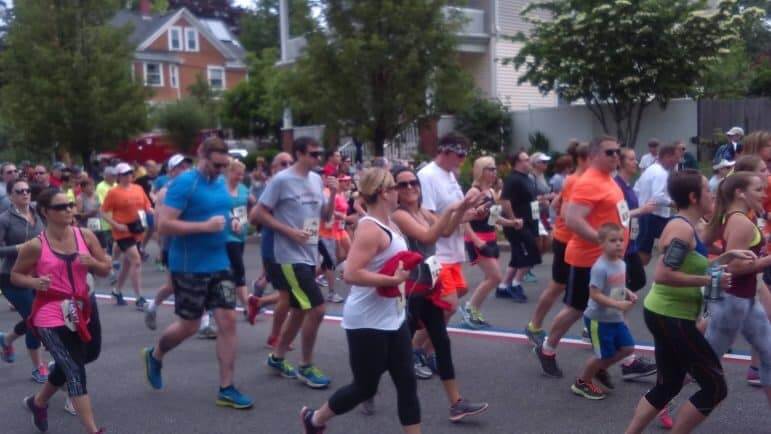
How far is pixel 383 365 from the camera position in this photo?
15.9ft

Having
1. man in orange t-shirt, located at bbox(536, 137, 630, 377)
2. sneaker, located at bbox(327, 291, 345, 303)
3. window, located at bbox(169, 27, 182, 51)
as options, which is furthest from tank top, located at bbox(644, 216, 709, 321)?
window, located at bbox(169, 27, 182, 51)

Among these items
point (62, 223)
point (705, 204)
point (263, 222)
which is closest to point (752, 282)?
point (705, 204)

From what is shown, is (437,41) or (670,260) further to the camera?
(437,41)

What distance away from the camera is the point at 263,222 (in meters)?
6.68

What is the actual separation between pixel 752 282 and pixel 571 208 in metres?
1.49

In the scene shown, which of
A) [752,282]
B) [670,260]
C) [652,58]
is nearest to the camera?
[670,260]

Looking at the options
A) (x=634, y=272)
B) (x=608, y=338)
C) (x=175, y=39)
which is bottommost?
(x=608, y=338)

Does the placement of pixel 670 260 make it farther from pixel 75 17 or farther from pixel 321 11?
pixel 75 17

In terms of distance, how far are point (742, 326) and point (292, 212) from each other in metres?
3.28

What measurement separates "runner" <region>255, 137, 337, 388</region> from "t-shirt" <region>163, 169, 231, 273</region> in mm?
539

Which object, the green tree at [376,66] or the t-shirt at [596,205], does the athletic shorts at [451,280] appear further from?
the green tree at [376,66]

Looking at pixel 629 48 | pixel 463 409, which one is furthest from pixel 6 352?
pixel 629 48

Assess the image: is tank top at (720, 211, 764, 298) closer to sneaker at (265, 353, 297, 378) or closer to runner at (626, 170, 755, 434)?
runner at (626, 170, 755, 434)

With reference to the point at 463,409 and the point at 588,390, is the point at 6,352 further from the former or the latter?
the point at 588,390
